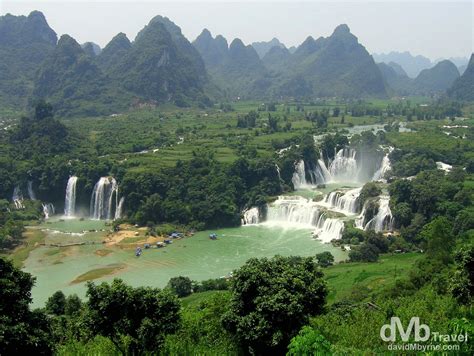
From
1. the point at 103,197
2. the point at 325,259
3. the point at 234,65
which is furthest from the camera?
the point at 234,65

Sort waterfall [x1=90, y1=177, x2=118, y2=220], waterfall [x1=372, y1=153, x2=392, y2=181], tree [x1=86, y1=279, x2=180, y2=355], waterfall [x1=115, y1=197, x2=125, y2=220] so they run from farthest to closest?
waterfall [x1=372, y1=153, x2=392, y2=181] < waterfall [x1=90, y1=177, x2=118, y2=220] < waterfall [x1=115, y1=197, x2=125, y2=220] < tree [x1=86, y1=279, x2=180, y2=355]

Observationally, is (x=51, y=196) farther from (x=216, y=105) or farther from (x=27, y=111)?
(x=216, y=105)

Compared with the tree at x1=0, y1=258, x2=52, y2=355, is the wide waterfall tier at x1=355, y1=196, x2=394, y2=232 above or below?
below

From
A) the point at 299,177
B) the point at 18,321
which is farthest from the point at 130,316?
the point at 299,177

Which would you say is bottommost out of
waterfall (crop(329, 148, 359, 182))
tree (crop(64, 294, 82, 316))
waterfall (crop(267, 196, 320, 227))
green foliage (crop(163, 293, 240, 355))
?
tree (crop(64, 294, 82, 316))

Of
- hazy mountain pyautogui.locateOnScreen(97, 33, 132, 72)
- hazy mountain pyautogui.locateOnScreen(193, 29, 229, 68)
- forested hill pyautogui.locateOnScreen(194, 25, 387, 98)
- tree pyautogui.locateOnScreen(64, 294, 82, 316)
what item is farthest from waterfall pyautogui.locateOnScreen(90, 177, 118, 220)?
hazy mountain pyautogui.locateOnScreen(193, 29, 229, 68)

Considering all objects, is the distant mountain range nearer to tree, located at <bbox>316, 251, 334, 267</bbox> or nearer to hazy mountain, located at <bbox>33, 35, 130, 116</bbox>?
hazy mountain, located at <bbox>33, 35, 130, 116</bbox>

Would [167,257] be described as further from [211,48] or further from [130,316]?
[211,48]
